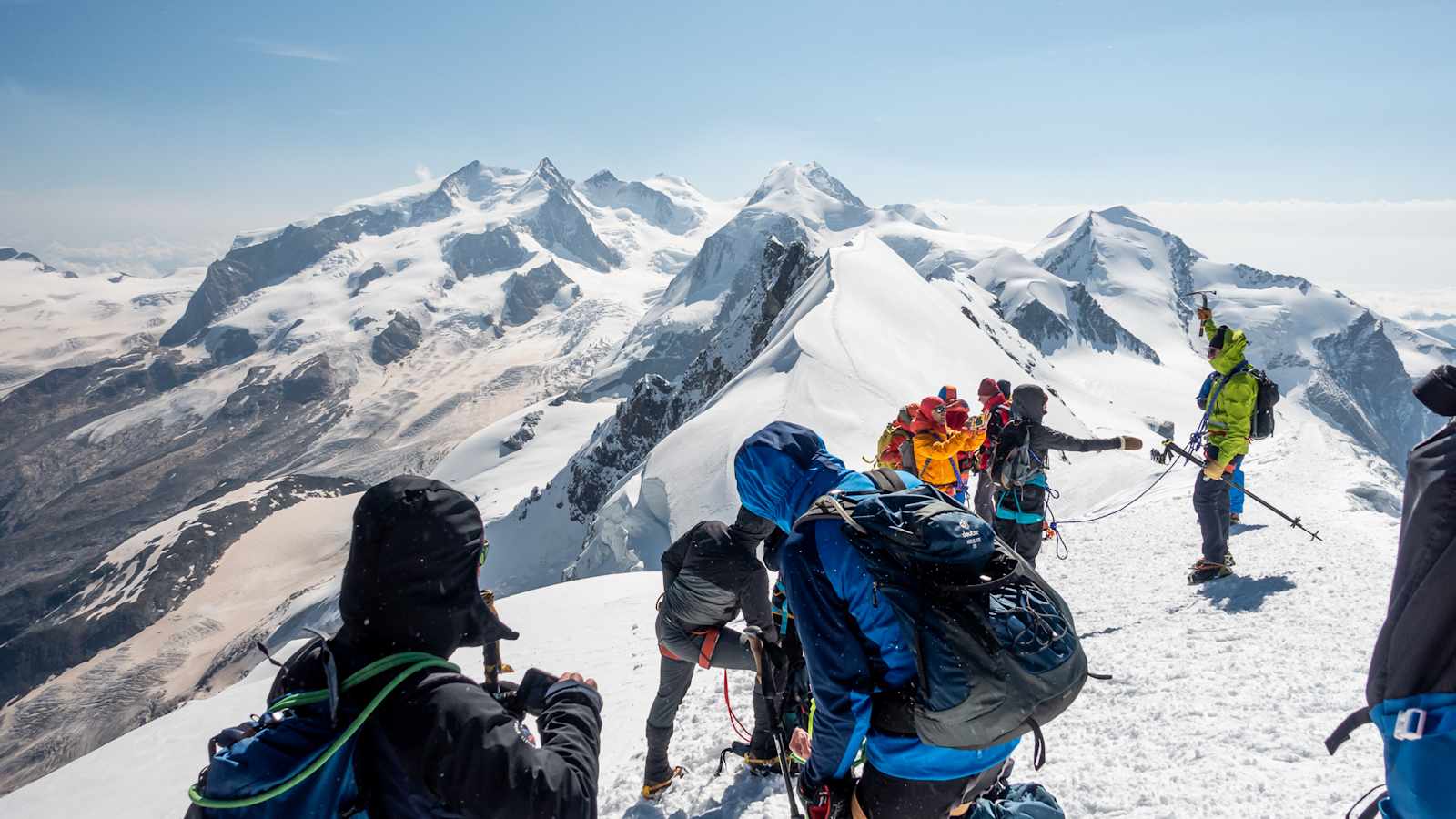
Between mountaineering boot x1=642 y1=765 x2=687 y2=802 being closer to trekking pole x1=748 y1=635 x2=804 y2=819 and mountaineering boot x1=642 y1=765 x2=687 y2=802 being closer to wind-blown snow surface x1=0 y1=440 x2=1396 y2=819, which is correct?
wind-blown snow surface x1=0 y1=440 x2=1396 y2=819

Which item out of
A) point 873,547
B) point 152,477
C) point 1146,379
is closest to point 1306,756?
point 873,547

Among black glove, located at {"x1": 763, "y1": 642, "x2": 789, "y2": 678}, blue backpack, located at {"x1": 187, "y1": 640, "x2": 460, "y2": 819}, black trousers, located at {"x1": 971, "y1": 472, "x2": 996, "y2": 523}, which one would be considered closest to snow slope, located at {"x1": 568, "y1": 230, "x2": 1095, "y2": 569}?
black trousers, located at {"x1": 971, "y1": 472, "x2": 996, "y2": 523}

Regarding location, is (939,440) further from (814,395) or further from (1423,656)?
(814,395)

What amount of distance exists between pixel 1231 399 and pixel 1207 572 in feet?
6.69

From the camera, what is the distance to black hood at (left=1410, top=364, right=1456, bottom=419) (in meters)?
2.25

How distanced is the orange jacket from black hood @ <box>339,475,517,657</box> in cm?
622

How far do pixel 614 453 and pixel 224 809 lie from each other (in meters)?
53.3

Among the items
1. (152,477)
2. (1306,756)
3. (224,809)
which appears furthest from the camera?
(152,477)

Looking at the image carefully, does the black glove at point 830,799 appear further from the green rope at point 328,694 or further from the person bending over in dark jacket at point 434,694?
the green rope at point 328,694

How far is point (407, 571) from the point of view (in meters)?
2.36

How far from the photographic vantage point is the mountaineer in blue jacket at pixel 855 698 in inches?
108

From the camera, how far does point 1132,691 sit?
18.1ft

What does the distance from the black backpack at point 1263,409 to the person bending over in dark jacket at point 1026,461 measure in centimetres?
215

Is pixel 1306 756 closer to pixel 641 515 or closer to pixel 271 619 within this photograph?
pixel 641 515
